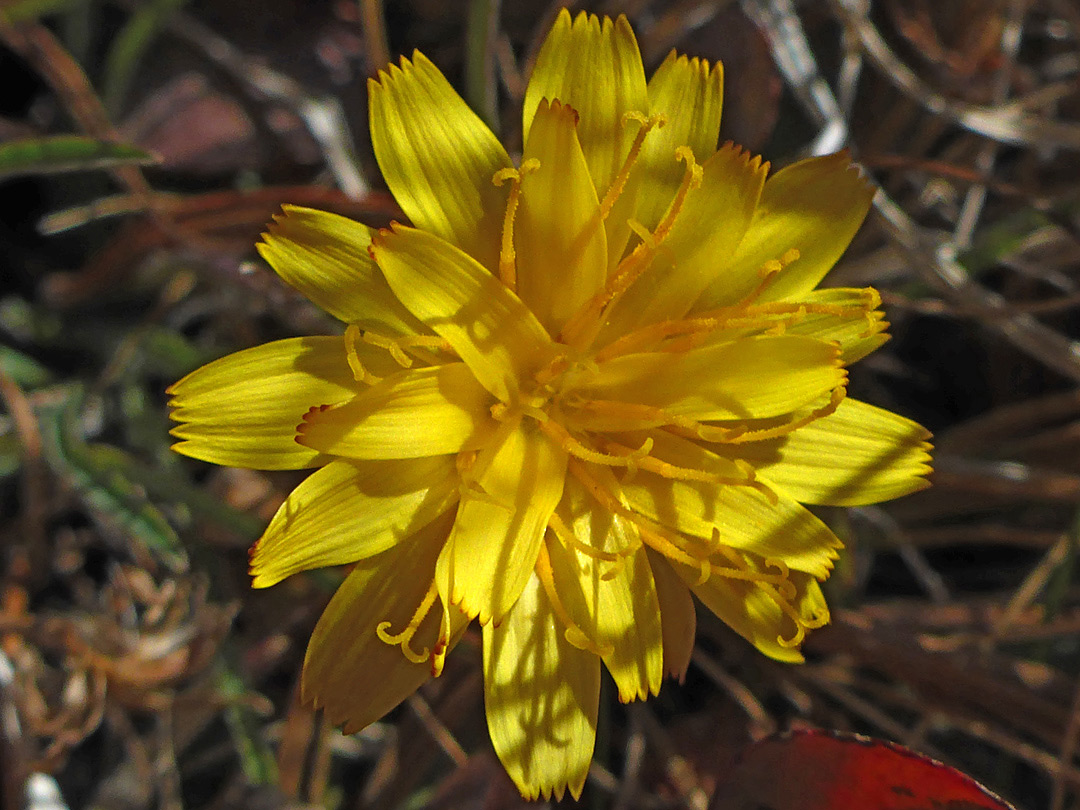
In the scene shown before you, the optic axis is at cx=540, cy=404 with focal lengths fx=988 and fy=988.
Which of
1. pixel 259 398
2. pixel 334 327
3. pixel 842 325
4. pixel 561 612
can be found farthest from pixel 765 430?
pixel 334 327

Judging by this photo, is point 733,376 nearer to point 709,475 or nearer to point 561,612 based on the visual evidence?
point 709,475

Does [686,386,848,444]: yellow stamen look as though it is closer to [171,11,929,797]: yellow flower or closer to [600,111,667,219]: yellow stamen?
[171,11,929,797]: yellow flower

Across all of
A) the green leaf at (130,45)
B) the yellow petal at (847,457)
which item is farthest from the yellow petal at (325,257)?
the green leaf at (130,45)

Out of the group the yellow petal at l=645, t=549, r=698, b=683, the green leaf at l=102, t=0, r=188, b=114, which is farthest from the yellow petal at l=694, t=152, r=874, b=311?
the green leaf at l=102, t=0, r=188, b=114

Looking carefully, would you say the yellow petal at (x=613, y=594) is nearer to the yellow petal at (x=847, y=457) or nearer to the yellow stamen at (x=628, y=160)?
the yellow petal at (x=847, y=457)

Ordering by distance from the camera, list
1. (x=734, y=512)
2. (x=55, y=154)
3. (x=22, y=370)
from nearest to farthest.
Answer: (x=734, y=512) → (x=55, y=154) → (x=22, y=370)

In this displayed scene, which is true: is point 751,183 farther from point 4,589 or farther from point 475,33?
point 4,589
